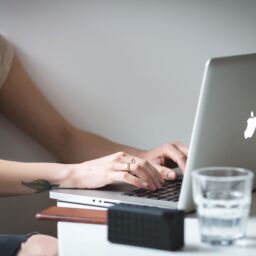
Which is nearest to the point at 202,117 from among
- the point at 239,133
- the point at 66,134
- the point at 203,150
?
the point at 203,150

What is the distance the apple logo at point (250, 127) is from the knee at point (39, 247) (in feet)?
1.52

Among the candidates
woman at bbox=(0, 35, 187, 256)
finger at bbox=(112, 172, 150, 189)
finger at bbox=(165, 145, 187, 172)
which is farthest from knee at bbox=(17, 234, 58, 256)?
finger at bbox=(165, 145, 187, 172)

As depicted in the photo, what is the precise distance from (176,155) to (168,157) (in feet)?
0.14

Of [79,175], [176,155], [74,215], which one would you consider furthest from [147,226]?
[176,155]

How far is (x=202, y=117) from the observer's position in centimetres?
108

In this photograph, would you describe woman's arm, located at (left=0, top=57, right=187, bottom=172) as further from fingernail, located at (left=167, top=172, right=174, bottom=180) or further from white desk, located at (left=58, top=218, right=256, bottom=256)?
white desk, located at (left=58, top=218, right=256, bottom=256)

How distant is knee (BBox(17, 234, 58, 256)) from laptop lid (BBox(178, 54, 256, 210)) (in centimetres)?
36

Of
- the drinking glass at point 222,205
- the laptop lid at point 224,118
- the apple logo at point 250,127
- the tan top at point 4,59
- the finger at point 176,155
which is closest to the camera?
the drinking glass at point 222,205

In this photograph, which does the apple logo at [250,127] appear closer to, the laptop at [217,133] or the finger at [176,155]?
the laptop at [217,133]

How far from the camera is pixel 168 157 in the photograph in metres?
1.58

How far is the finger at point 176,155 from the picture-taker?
152 cm

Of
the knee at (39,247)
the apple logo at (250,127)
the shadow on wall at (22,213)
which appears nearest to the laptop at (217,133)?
the apple logo at (250,127)

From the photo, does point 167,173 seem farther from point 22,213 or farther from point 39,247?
point 22,213

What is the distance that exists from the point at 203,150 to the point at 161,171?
34 centimetres
